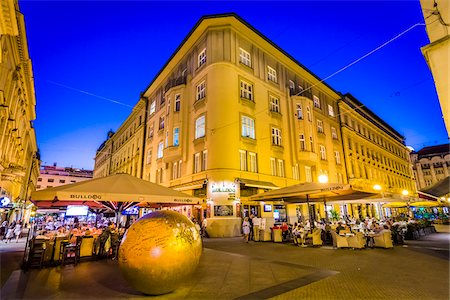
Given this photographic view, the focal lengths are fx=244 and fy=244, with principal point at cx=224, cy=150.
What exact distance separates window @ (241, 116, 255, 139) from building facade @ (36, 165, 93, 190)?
98.6 m

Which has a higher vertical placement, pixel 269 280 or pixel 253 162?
pixel 253 162

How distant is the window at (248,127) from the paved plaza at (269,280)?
46.9 feet

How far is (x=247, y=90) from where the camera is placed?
24.2m

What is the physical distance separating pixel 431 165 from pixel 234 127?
3074 inches

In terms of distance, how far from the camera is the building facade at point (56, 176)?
9656 cm

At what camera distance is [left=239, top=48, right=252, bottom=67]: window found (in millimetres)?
24686

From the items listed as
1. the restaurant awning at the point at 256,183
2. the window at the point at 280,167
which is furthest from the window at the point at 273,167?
the restaurant awning at the point at 256,183

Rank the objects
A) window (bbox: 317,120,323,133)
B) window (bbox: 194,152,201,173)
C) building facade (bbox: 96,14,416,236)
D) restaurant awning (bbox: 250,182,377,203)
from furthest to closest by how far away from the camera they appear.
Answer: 1. window (bbox: 317,120,323,133)
2. window (bbox: 194,152,201,173)
3. building facade (bbox: 96,14,416,236)
4. restaurant awning (bbox: 250,182,377,203)

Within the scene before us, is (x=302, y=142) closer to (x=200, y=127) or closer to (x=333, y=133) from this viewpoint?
(x=333, y=133)

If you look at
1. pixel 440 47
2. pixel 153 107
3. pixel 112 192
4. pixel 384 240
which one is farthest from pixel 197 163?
pixel 440 47

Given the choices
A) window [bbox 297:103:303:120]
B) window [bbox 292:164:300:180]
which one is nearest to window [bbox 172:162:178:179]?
window [bbox 292:164:300:180]

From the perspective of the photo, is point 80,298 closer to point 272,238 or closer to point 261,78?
point 272,238

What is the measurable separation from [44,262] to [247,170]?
15.6m

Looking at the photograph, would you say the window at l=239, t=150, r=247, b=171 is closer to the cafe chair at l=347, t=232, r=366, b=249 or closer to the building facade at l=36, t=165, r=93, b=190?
the cafe chair at l=347, t=232, r=366, b=249
